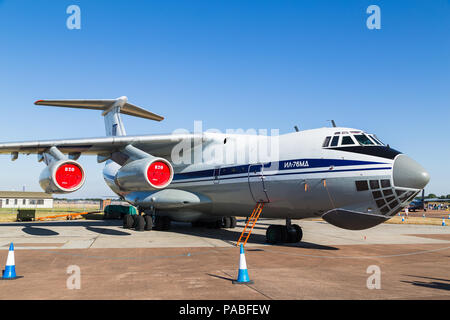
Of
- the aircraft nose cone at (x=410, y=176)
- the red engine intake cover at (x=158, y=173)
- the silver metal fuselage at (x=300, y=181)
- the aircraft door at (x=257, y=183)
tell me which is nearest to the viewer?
the aircraft nose cone at (x=410, y=176)

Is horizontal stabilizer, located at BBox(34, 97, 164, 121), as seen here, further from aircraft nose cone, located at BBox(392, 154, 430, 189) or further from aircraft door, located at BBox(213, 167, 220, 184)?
aircraft nose cone, located at BBox(392, 154, 430, 189)

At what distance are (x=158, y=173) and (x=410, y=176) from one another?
779 centimetres

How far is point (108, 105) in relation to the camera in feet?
61.3

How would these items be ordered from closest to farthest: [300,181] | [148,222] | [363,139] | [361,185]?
[361,185]
[363,139]
[300,181]
[148,222]

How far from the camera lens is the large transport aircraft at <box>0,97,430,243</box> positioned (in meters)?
9.38

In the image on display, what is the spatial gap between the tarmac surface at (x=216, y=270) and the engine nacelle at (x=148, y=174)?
6.28 feet

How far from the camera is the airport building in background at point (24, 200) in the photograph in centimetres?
6259

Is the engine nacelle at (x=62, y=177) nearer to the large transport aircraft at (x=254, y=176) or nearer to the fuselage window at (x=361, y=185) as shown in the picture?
the large transport aircraft at (x=254, y=176)

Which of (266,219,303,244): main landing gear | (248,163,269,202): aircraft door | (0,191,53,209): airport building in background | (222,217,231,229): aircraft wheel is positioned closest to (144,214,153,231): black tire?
(222,217,231,229): aircraft wheel

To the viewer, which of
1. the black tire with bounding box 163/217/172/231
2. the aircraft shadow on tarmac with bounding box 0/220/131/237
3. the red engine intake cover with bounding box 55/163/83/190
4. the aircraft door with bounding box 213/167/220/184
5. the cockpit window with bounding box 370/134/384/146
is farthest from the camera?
the black tire with bounding box 163/217/172/231

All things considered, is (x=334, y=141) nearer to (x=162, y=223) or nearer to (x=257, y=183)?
(x=257, y=183)

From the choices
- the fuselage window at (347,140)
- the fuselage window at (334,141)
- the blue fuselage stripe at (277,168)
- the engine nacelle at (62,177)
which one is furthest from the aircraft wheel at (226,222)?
the fuselage window at (347,140)

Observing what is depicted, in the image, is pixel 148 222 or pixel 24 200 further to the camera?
pixel 24 200

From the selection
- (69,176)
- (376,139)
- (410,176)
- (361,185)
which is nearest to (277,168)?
(361,185)
